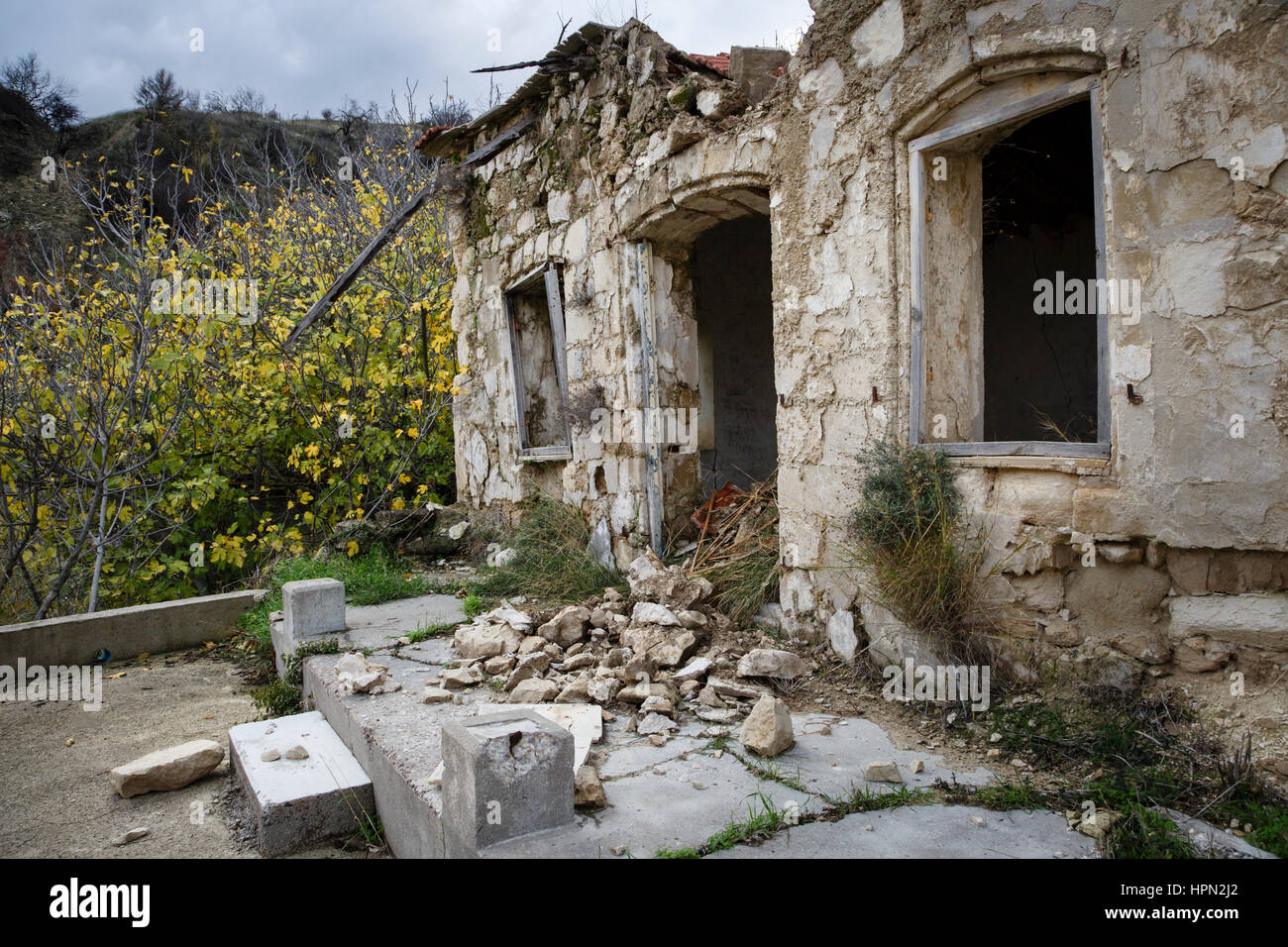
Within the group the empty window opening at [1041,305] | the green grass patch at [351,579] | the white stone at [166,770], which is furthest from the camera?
the empty window opening at [1041,305]

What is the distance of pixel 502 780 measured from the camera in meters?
1.99

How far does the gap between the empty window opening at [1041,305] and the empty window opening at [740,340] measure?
5.91 ft

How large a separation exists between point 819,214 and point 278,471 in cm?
646

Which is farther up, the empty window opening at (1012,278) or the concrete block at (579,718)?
the empty window opening at (1012,278)

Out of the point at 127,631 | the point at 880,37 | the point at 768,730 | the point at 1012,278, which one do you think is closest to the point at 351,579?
the point at 127,631

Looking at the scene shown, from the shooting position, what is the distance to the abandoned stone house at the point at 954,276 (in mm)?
2463

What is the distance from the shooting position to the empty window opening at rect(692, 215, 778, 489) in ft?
21.6

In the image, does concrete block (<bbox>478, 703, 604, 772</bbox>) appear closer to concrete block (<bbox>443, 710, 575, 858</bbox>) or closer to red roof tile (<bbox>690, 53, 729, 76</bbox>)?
concrete block (<bbox>443, 710, 575, 858</bbox>)

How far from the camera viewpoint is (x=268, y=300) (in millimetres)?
8203

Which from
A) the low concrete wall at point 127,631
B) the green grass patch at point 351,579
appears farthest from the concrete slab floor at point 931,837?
the low concrete wall at point 127,631

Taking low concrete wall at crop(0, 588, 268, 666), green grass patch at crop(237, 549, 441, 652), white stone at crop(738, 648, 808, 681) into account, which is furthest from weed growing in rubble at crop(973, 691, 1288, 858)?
low concrete wall at crop(0, 588, 268, 666)

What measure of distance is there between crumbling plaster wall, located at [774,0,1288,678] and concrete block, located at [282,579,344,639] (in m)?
3.08

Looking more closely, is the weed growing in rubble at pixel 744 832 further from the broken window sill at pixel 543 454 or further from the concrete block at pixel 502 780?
the broken window sill at pixel 543 454

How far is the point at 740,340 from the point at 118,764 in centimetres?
521
